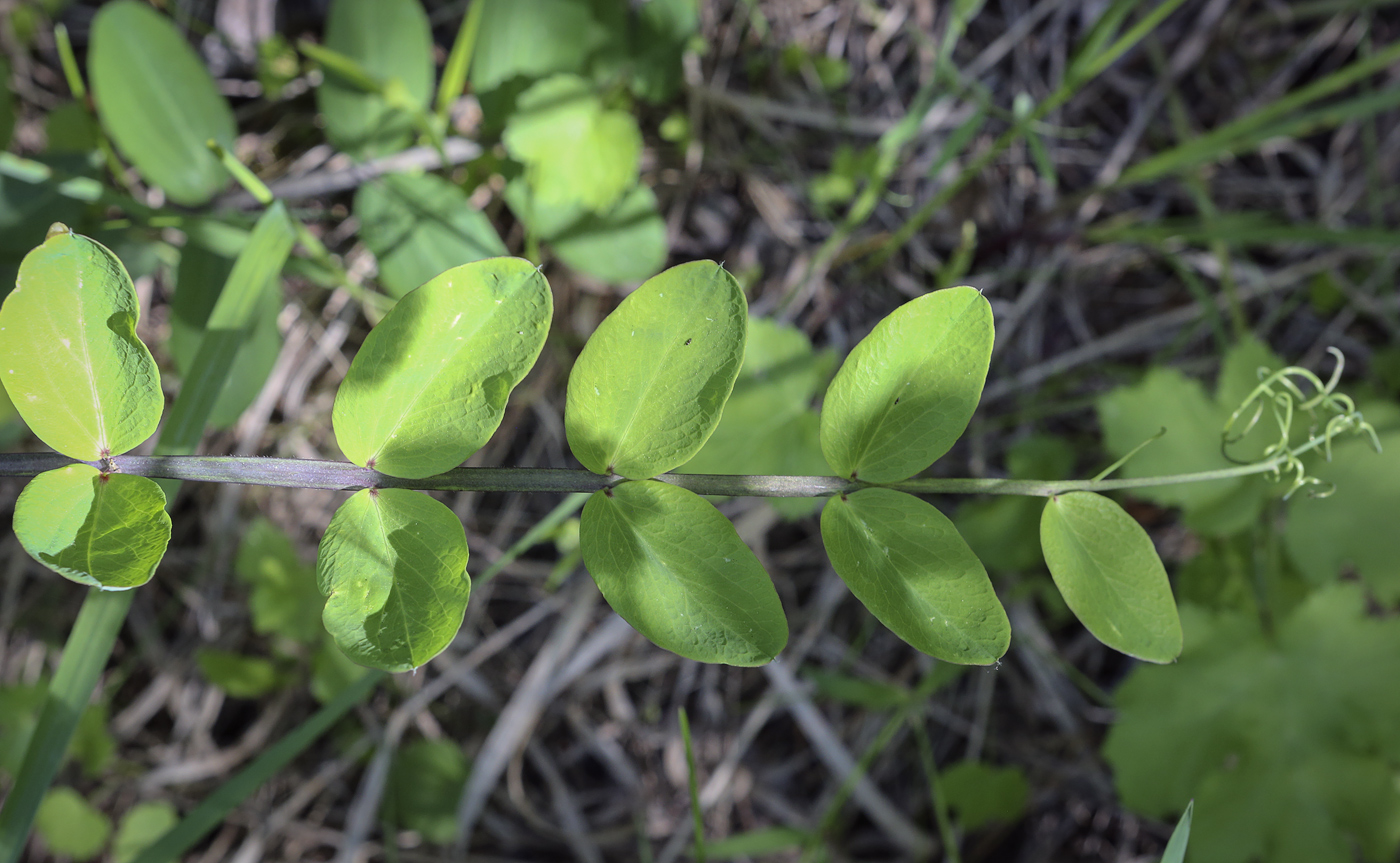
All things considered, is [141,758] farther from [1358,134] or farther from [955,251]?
[1358,134]

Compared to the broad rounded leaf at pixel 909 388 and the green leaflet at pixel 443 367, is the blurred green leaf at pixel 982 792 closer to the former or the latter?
the broad rounded leaf at pixel 909 388

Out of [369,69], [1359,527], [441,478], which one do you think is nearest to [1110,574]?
[441,478]

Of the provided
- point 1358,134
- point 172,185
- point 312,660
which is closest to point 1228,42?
point 1358,134

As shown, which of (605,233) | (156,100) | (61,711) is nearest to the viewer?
(61,711)

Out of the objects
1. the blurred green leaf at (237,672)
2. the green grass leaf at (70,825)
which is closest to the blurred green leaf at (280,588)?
the blurred green leaf at (237,672)

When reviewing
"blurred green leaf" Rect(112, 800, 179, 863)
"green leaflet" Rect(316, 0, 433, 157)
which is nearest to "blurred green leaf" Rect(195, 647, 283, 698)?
"blurred green leaf" Rect(112, 800, 179, 863)

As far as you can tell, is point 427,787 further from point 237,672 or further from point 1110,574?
point 1110,574

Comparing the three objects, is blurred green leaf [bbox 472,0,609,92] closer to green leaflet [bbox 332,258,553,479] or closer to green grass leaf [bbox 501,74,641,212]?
green grass leaf [bbox 501,74,641,212]
